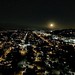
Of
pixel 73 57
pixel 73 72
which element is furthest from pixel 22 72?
pixel 73 57

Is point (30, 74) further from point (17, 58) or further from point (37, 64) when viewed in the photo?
point (17, 58)

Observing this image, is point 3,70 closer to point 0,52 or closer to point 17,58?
point 17,58

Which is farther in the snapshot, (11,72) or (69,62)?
(69,62)

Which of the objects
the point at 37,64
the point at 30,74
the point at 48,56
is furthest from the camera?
the point at 48,56

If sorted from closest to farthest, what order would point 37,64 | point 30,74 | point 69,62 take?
point 30,74, point 37,64, point 69,62

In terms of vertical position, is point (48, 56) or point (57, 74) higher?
point (48, 56)

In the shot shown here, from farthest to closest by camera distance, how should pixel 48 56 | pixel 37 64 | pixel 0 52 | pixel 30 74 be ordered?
pixel 0 52 → pixel 48 56 → pixel 37 64 → pixel 30 74

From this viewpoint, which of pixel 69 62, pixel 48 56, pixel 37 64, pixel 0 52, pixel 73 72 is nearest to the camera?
pixel 73 72

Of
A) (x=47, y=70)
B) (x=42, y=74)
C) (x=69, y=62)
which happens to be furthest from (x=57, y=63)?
(x=42, y=74)

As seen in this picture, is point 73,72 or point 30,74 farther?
point 73,72
